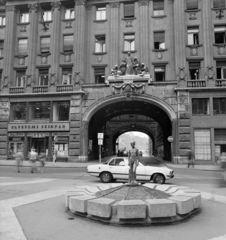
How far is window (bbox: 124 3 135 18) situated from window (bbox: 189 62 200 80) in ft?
30.4

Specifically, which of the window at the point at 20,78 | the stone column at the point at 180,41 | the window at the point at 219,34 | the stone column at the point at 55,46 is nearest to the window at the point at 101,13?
the stone column at the point at 55,46

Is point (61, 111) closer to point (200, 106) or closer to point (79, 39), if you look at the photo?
point (79, 39)

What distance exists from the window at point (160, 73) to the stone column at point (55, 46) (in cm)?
1144

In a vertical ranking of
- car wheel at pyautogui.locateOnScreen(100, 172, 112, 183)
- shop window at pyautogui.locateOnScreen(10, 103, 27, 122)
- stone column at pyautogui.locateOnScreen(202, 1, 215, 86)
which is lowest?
car wheel at pyautogui.locateOnScreen(100, 172, 112, 183)

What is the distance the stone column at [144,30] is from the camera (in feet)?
94.2

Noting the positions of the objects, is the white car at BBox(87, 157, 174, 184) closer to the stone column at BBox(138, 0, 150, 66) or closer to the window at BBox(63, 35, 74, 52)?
the stone column at BBox(138, 0, 150, 66)

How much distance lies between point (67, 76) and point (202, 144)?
1697 cm

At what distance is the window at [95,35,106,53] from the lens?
99.3 feet

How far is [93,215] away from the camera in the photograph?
→ 6227 millimetres

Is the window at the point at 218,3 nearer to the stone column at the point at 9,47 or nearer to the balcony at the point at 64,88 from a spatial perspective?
the balcony at the point at 64,88

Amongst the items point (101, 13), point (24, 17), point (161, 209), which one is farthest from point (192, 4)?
point (161, 209)

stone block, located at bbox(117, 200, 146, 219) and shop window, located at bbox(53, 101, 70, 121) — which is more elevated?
shop window, located at bbox(53, 101, 70, 121)

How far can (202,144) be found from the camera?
26.0m

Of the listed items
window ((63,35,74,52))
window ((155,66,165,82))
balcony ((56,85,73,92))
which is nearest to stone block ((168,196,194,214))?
window ((155,66,165,82))
